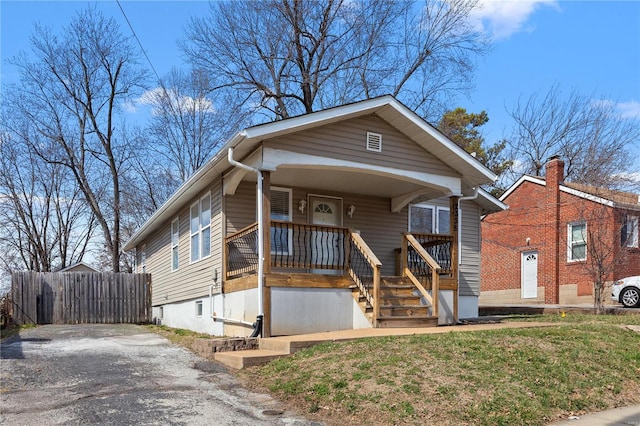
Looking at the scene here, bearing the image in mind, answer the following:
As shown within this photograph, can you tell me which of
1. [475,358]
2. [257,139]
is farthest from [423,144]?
[475,358]

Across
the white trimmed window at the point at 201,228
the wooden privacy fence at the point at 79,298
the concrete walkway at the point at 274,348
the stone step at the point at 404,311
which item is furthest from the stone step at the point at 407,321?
the wooden privacy fence at the point at 79,298

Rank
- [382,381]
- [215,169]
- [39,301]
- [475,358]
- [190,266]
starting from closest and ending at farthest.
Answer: [382,381] → [475,358] → [215,169] → [190,266] → [39,301]

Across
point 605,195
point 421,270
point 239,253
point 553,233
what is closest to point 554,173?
point 553,233

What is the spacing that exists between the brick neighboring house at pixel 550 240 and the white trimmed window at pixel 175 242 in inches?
503

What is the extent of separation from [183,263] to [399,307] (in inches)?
260

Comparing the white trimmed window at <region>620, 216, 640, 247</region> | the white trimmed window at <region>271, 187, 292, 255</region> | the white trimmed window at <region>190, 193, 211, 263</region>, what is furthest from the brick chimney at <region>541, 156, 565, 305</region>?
the white trimmed window at <region>190, 193, 211, 263</region>

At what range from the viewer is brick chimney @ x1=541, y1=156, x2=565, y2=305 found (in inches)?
893

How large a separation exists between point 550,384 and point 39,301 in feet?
55.4

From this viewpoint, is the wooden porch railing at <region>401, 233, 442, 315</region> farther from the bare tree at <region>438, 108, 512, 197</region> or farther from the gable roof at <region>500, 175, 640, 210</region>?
the bare tree at <region>438, 108, 512, 197</region>

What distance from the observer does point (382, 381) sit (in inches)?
239

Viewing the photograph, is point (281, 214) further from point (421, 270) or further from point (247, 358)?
point (247, 358)

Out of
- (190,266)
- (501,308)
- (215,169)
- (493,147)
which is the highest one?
(493,147)

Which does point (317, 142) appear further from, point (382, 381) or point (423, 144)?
point (382, 381)

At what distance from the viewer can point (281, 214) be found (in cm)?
1229
